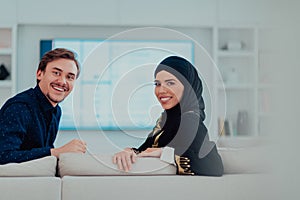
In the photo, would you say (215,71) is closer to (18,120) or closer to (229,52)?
(18,120)

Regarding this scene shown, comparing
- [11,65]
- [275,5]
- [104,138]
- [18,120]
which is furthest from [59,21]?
[275,5]

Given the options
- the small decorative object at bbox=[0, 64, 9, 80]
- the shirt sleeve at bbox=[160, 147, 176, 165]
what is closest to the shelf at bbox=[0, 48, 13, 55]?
the small decorative object at bbox=[0, 64, 9, 80]

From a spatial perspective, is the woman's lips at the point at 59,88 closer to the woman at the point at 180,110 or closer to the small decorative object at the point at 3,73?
the woman at the point at 180,110

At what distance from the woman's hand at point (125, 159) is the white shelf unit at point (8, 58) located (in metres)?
3.71

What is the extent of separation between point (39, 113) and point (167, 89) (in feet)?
3.79

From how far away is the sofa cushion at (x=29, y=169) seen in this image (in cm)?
155

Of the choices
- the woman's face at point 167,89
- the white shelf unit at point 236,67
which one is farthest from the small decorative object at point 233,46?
the woman's face at point 167,89

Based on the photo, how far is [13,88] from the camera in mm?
4965

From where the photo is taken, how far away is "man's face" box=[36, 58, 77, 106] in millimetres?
2076

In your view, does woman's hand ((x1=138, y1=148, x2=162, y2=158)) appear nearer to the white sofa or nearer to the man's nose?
the white sofa

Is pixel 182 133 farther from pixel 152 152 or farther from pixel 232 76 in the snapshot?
pixel 232 76

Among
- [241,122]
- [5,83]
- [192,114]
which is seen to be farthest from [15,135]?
[241,122]

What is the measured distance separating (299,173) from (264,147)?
0.03 meters

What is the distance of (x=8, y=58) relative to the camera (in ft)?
16.9
